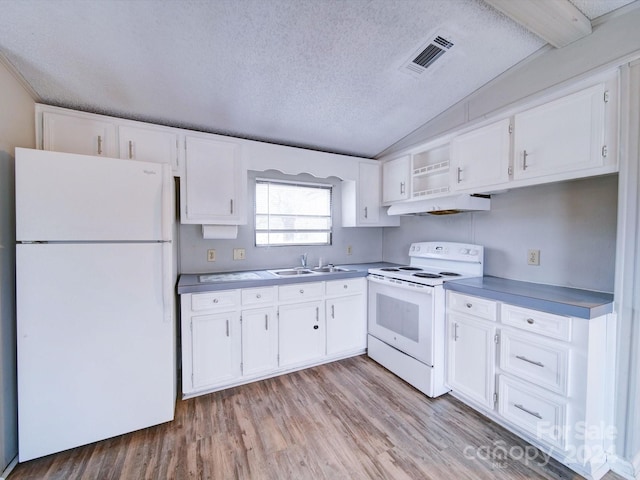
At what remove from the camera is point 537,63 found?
1.89m

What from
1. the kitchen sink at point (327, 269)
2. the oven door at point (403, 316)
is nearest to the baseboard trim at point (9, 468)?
the kitchen sink at point (327, 269)

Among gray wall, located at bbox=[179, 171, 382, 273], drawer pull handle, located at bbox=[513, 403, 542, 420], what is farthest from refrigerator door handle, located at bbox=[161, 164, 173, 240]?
drawer pull handle, located at bbox=[513, 403, 542, 420]

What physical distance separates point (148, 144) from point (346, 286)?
2171 millimetres

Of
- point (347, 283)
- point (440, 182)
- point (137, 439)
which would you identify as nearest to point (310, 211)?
point (347, 283)

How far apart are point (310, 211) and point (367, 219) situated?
0.69 meters

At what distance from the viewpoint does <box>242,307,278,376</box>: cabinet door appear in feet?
7.66

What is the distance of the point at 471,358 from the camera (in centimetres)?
203

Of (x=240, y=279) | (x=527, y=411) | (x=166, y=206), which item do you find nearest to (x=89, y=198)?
(x=166, y=206)

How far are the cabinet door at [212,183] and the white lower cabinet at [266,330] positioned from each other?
685 mm

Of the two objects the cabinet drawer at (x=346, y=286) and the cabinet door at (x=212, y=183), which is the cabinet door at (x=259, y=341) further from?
the cabinet door at (x=212, y=183)

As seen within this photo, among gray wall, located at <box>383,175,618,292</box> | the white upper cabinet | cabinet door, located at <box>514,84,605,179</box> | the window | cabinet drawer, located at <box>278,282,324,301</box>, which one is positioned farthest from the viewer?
the white upper cabinet

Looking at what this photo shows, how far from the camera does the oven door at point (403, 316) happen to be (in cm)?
222

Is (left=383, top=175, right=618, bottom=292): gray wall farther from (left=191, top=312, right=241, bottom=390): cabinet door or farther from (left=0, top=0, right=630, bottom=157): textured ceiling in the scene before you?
(left=191, top=312, right=241, bottom=390): cabinet door

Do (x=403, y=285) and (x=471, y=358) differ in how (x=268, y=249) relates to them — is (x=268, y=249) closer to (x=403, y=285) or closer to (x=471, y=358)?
(x=403, y=285)
